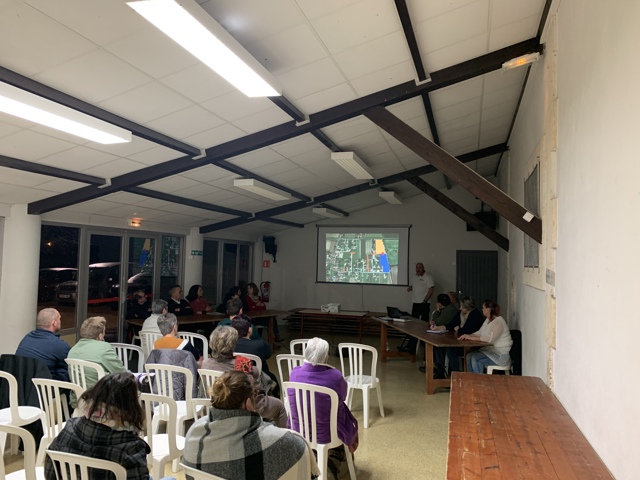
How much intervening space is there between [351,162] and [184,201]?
8.10 feet

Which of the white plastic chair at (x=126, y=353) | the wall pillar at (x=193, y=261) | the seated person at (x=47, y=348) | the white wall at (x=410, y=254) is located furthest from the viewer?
the white wall at (x=410, y=254)

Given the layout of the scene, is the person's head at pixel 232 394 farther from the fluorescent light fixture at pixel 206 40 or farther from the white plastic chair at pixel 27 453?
the fluorescent light fixture at pixel 206 40

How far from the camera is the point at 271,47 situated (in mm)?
2957

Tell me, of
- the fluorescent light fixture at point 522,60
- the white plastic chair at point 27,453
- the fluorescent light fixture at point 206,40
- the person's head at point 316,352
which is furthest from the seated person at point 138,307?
the fluorescent light fixture at point 522,60

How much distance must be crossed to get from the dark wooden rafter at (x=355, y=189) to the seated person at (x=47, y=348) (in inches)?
188

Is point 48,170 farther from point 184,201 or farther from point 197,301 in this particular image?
point 197,301

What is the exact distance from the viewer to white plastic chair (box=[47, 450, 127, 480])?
159 cm

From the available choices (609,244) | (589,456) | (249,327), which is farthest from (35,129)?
(589,456)

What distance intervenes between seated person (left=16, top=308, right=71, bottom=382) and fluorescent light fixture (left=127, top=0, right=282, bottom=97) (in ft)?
7.77

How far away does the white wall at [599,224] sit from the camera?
158 centimetres

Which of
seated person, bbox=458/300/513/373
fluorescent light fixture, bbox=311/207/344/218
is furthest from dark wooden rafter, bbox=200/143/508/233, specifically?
seated person, bbox=458/300/513/373

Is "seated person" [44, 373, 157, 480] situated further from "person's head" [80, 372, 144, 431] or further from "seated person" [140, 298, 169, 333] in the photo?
"seated person" [140, 298, 169, 333]

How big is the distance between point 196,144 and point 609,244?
3.64 meters

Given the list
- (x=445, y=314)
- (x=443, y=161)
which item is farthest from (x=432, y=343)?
(x=443, y=161)
